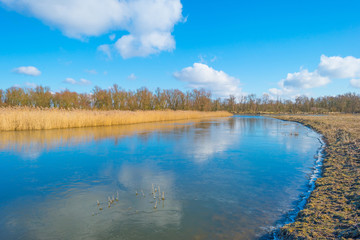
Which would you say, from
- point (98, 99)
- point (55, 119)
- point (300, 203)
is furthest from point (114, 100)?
point (300, 203)

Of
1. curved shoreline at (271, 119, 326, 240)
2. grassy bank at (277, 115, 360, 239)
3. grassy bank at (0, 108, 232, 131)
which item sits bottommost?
curved shoreline at (271, 119, 326, 240)

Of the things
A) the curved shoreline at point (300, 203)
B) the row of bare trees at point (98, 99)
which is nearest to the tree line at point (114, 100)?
the row of bare trees at point (98, 99)

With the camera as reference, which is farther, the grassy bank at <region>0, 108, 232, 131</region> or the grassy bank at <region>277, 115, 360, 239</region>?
the grassy bank at <region>0, 108, 232, 131</region>

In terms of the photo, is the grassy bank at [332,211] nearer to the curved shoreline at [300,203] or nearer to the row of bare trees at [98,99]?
the curved shoreline at [300,203]

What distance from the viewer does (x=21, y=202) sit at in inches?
136

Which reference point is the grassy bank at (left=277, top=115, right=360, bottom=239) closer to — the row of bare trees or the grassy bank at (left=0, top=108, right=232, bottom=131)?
the grassy bank at (left=0, top=108, right=232, bottom=131)

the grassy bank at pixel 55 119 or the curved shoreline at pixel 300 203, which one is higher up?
the grassy bank at pixel 55 119

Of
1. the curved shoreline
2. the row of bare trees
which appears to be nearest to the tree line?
the row of bare trees

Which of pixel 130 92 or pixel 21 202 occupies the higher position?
pixel 130 92

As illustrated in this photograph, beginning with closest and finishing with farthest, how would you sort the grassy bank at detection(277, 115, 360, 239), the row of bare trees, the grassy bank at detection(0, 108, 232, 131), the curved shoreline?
the grassy bank at detection(277, 115, 360, 239) → the curved shoreline → the grassy bank at detection(0, 108, 232, 131) → the row of bare trees

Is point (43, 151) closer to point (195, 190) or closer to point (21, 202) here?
point (21, 202)

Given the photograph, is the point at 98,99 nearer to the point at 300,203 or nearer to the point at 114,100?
the point at 114,100

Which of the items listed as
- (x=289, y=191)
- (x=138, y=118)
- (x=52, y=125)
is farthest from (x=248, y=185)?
(x=138, y=118)

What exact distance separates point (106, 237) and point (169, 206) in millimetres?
1052
